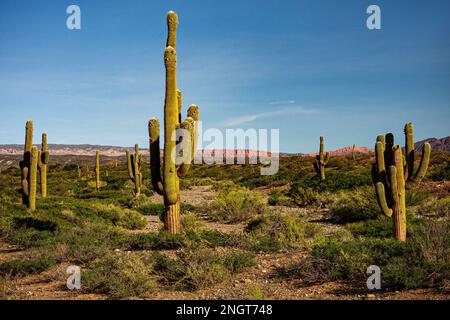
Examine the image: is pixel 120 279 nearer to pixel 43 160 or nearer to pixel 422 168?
pixel 422 168

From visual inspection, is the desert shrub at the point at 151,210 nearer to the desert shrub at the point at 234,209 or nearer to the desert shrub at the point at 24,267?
the desert shrub at the point at 234,209

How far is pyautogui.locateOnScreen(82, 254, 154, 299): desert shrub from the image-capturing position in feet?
20.2

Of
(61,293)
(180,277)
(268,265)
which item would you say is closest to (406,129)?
(268,265)

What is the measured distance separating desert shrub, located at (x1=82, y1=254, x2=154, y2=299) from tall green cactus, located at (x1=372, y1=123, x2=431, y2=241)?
5016 mm

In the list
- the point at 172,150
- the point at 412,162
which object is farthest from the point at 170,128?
the point at 412,162

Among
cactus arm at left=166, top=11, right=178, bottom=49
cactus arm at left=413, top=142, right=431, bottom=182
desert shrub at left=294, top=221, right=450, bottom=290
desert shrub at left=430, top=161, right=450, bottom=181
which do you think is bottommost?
desert shrub at left=294, top=221, right=450, bottom=290

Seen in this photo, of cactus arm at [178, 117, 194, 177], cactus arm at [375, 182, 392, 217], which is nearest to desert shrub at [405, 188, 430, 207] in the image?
cactus arm at [375, 182, 392, 217]

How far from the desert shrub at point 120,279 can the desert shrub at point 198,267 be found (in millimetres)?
316

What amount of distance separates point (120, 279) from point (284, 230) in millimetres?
4875

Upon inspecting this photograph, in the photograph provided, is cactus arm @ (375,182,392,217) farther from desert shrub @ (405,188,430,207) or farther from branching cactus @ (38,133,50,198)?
Answer: branching cactus @ (38,133,50,198)

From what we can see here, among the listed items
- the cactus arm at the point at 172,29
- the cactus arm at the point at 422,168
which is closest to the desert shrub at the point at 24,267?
the cactus arm at the point at 172,29

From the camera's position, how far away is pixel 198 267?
682 centimetres

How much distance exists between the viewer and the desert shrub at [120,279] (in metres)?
6.17

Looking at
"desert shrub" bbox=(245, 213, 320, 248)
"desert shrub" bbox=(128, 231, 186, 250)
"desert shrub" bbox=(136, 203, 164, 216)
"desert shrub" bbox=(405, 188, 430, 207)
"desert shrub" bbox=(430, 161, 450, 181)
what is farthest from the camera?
"desert shrub" bbox=(430, 161, 450, 181)
